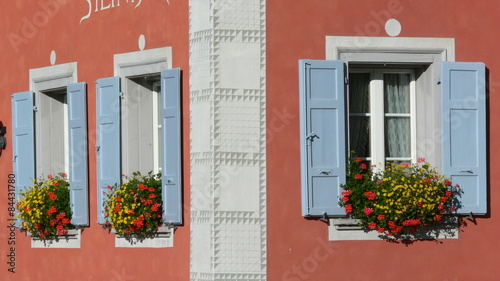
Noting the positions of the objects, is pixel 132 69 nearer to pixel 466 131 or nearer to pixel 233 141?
pixel 233 141

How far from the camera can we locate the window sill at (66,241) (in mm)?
17656

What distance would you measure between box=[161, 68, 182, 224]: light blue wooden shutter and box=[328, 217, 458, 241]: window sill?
1.70 m

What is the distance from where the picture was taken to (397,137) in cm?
1588

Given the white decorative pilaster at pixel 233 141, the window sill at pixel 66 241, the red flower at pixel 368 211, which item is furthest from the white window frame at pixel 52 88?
the red flower at pixel 368 211

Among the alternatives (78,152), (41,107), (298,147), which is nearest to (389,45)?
(298,147)

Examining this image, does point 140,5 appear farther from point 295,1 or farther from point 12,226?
point 12,226

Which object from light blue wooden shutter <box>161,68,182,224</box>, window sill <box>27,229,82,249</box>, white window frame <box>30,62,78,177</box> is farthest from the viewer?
white window frame <box>30,62,78,177</box>

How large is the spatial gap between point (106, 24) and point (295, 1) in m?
2.78

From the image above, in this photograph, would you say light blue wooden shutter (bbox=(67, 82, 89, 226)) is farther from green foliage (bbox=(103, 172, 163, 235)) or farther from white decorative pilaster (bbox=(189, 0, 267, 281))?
white decorative pilaster (bbox=(189, 0, 267, 281))

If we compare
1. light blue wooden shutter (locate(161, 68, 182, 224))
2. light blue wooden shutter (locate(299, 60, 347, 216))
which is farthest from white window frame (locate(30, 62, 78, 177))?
light blue wooden shutter (locate(299, 60, 347, 216))

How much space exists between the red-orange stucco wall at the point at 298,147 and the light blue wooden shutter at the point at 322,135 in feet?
0.44

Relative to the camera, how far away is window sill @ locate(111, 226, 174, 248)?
628 inches

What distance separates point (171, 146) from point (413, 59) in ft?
8.99

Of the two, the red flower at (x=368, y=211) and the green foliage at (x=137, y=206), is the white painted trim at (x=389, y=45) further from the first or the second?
the green foliage at (x=137, y=206)
